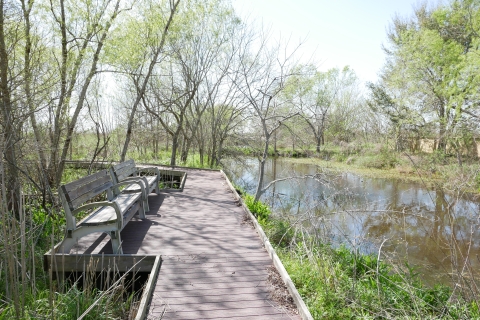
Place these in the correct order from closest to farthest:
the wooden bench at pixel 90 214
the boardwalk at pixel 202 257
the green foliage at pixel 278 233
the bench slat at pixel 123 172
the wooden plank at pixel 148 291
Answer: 1. the wooden plank at pixel 148 291
2. the boardwalk at pixel 202 257
3. the wooden bench at pixel 90 214
4. the green foliage at pixel 278 233
5. the bench slat at pixel 123 172

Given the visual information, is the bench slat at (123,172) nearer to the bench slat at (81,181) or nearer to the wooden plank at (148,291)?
the bench slat at (81,181)

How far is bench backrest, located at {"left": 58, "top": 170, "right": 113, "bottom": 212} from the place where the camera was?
400 cm

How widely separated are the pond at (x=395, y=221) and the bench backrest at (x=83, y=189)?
3133 millimetres

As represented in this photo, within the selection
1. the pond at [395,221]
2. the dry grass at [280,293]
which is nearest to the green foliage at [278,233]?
the pond at [395,221]

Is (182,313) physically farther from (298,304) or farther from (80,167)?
(80,167)

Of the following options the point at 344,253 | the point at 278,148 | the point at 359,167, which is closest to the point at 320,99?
the point at 278,148

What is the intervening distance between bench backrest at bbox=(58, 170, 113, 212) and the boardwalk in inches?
26.5

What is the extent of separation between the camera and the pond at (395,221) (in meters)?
3.86

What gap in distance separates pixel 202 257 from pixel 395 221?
6874mm

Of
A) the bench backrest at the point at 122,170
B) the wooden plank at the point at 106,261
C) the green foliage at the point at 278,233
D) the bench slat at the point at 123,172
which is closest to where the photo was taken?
the wooden plank at the point at 106,261

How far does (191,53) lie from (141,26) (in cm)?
375

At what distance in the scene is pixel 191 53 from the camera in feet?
48.2

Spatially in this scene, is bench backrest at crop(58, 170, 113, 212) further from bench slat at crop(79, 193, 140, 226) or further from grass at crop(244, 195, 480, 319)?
grass at crop(244, 195, 480, 319)

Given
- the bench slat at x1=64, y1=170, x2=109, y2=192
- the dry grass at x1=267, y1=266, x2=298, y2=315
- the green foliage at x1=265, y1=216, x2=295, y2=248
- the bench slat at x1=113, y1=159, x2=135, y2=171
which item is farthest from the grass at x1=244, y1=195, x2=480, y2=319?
the bench slat at x1=113, y1=159, x2=135, y2=171
